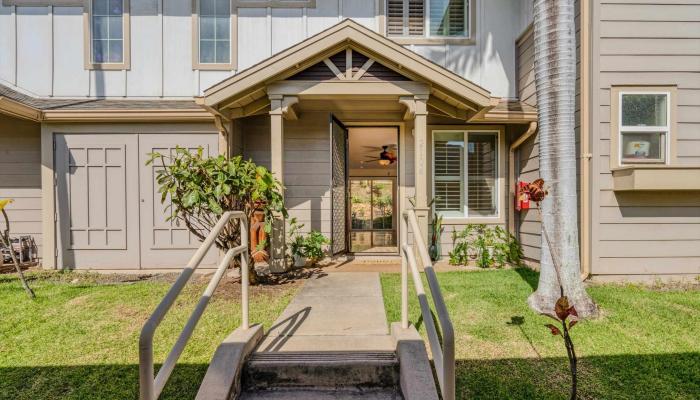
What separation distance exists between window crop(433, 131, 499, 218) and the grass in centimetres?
350

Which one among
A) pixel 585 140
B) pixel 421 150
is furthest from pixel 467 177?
pixel 585 140

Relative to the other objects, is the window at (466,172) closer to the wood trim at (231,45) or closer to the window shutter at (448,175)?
the window shutter at (448,175)

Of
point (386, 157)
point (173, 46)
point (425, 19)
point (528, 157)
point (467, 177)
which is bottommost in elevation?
point (467, 177)

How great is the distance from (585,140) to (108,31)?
7.83 meters

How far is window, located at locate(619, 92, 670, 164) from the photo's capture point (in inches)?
193

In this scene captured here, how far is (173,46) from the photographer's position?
646cm

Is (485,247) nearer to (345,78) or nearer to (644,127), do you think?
(644,127)

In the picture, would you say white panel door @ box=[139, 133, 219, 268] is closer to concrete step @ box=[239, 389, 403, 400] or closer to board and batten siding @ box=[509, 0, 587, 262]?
concrete step @ box=[239, 389, 403, 400]

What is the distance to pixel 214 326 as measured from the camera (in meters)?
3.44

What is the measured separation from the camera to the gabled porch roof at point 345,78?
4980mm

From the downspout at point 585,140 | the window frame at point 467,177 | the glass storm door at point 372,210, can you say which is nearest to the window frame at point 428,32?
the window frame at point 467,177

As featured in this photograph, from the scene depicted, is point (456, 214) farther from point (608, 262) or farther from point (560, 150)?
point (560, 150)

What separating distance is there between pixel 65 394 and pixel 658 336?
4577mm

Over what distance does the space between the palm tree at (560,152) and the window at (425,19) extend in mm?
3057
